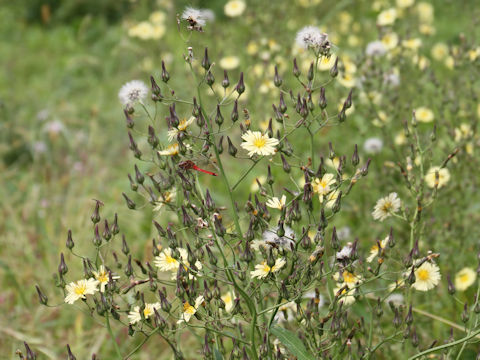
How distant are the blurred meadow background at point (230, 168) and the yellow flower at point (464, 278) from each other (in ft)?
0.41

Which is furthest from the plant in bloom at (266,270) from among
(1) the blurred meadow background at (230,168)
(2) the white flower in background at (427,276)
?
(1) the blurred meadow background at (230,168)

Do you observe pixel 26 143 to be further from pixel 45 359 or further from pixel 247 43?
pixel 45 359

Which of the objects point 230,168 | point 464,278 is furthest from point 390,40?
point 464,278

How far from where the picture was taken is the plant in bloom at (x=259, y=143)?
1545mm

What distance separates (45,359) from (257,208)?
1437 mm

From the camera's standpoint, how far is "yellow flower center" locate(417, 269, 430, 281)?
5.99ft

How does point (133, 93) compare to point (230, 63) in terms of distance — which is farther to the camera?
point (230, 63)

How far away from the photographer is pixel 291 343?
5.09 feet

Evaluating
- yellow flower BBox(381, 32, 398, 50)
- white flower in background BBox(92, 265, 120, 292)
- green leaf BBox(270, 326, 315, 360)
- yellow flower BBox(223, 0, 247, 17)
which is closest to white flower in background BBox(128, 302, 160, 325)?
white flower in background BBox(92, 265, 120, 292)

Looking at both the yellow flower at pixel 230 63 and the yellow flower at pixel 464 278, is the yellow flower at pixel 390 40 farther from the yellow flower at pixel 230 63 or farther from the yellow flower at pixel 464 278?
the yellow flower at pixel 464 278

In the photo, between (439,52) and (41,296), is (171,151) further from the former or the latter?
(439,52)

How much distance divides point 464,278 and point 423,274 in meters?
0.61

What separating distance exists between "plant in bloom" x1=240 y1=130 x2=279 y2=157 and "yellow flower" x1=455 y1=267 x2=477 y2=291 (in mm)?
1128

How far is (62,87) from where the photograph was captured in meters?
6.36
